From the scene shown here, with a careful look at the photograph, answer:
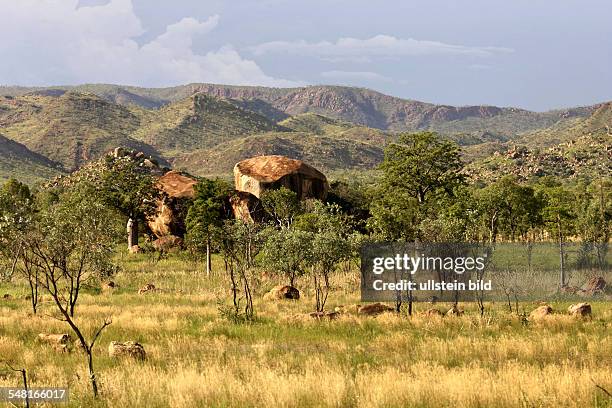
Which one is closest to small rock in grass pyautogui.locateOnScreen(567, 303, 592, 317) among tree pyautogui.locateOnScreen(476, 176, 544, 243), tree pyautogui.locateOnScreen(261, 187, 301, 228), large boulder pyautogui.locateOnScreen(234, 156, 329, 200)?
tree pyautogui.locateOnScreen(476, 176, 544, 243)

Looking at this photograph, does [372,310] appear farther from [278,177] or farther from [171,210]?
[171,210]

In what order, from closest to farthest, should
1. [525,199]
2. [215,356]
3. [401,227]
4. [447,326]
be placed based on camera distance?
[215,356] < [447,326] < [401,227] < [525,199]

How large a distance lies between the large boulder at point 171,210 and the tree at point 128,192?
11.1 ft

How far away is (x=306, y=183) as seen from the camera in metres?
68.9

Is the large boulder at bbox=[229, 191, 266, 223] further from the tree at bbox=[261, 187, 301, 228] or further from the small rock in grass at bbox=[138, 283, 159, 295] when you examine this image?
the small rock in grass at bbox=[138, 283, 159, 295]

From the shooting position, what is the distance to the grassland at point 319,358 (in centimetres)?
1048

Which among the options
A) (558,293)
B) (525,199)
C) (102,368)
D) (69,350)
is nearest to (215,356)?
(102,368)

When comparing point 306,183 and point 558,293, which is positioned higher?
point 306,183

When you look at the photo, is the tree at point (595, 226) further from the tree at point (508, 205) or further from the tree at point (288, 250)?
the tree at point (288, 250)

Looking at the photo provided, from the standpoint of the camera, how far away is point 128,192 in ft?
190

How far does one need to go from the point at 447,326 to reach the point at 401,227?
7899mm

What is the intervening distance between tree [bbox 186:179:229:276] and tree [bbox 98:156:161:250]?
330 inches

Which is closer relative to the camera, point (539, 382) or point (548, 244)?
point (539, 382)

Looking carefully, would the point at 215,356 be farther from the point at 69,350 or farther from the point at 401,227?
the point at 401,227
